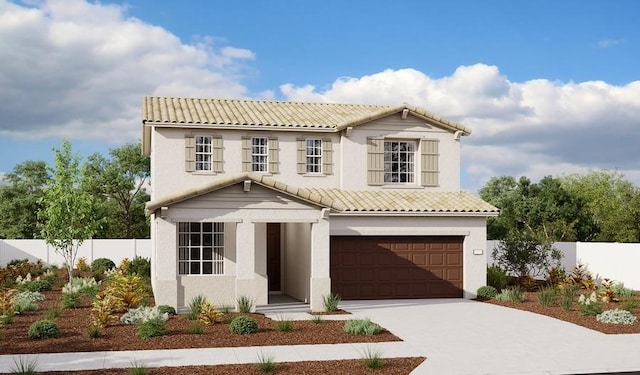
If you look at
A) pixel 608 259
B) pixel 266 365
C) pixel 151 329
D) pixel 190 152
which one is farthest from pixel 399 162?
pixel 266 365

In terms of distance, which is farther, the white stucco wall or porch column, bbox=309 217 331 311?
the white stucco wall

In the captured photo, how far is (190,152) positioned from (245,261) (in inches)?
265

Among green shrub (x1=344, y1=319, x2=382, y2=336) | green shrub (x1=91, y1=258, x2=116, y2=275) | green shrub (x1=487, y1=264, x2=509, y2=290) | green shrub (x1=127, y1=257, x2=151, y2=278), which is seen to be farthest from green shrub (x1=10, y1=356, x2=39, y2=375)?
green shrub (x1=91, y1=258, x2=116, y2=275)

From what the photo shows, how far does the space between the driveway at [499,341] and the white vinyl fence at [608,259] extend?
11.5 meters

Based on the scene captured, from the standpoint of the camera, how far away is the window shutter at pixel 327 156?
27.5 metres

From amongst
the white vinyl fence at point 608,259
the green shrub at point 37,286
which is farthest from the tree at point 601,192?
the green shrub at point 37,286

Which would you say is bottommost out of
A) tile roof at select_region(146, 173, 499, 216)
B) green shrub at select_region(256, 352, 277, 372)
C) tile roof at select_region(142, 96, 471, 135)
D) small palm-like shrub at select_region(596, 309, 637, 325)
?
small palm-like shrub at select_region(596, 309, 637, 325)

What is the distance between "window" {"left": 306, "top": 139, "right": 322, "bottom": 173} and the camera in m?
27.6

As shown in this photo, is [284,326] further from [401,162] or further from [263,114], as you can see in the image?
[263,114]

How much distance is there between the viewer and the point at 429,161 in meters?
28.0

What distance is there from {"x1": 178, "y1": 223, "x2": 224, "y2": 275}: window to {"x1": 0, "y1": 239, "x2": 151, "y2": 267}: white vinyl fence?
18.0m

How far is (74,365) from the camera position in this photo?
45.4ft

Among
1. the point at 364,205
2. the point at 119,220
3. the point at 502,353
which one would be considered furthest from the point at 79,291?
the point at 119,220

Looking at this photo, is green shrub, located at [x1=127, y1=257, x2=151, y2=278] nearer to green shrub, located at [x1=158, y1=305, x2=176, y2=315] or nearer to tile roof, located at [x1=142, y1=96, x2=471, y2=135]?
tile roof, located at [x1=142, y1=96, x2=471, y2=135]
